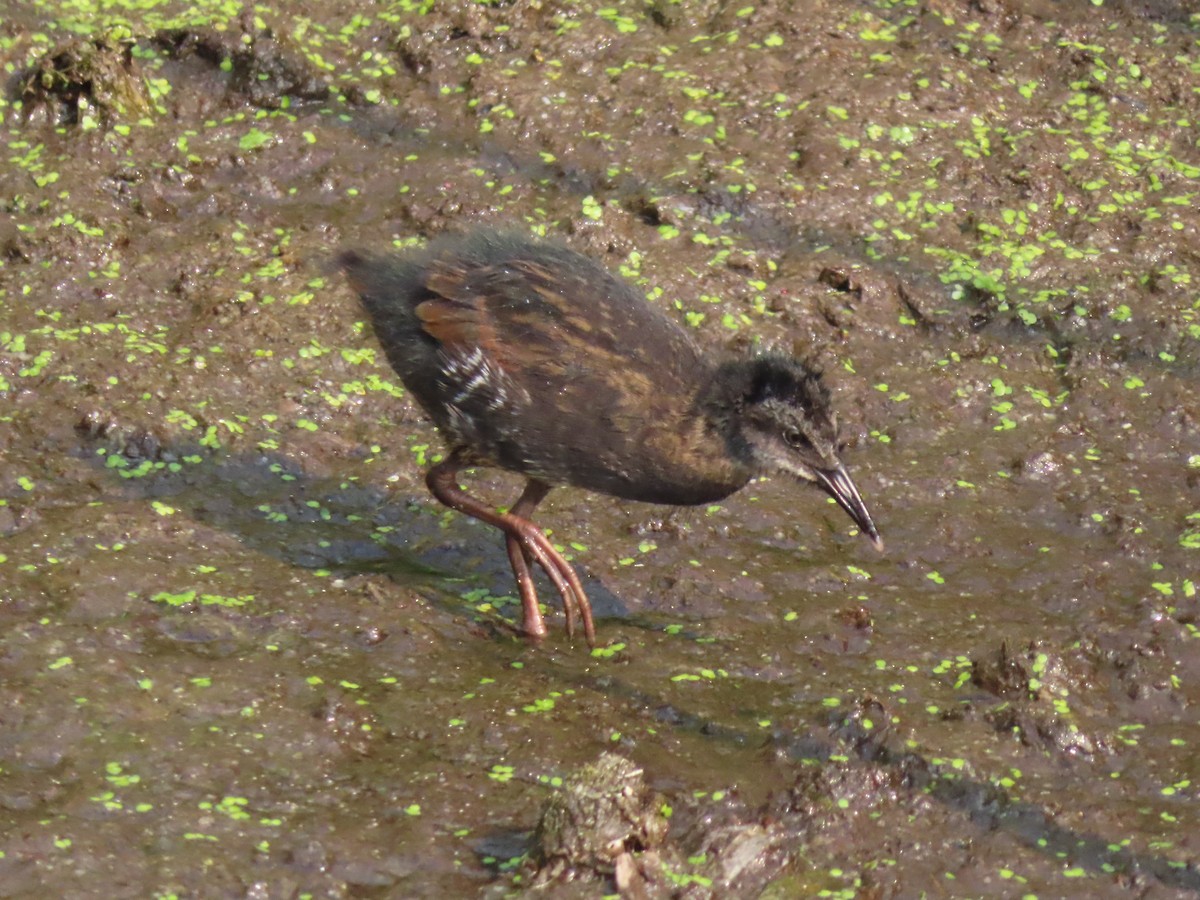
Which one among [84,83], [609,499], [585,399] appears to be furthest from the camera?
[84,83]

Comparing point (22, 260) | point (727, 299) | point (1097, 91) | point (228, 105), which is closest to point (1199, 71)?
point (1097, 91)

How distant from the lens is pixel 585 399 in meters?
6.13

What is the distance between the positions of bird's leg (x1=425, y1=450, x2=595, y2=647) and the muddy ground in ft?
0.56

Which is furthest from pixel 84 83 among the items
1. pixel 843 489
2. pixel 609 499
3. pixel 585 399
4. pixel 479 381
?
pixel 843 489

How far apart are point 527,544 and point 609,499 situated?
0.85 m

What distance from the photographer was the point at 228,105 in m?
8.83

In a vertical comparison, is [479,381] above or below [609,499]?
above

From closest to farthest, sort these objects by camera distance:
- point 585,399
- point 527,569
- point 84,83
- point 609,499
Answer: point 585,399 → point 527,569 → point 609,499 → point 84,83

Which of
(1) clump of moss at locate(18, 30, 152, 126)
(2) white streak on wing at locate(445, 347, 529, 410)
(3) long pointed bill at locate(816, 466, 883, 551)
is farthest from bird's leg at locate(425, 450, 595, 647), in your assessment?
(1) clump of moss at locate(18, 30, 152, 126)

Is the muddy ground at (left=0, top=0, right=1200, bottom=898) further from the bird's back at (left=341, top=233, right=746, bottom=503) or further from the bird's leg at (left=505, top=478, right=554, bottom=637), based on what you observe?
the bird's back at (left=341, top=233, right=746, bottom=503)

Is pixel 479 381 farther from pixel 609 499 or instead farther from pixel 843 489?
pixel 843 489

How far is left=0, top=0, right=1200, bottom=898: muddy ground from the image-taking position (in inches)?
198

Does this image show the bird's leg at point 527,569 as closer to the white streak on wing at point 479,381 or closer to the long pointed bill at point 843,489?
the white streak on wing at point 479,381

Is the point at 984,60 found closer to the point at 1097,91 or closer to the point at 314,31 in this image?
the point at 1097,91
